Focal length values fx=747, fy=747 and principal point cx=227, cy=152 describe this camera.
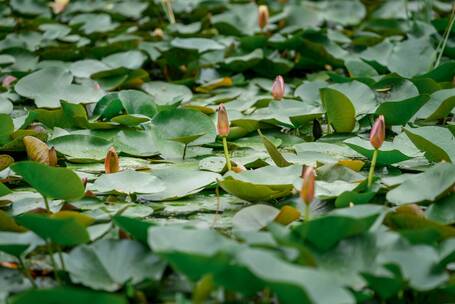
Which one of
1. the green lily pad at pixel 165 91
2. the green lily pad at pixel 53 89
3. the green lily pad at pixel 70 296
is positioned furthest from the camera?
the green lily pad at pixel 165 91

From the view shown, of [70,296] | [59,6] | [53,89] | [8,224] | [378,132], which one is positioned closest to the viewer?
[70,296]

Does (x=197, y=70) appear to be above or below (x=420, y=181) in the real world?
below

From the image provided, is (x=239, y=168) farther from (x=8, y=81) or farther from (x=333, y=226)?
(x=8, y=81)

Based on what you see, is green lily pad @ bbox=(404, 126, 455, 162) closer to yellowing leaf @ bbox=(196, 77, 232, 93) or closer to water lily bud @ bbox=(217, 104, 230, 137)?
water lily bud @ bbox=(217, 104, 230, 137)

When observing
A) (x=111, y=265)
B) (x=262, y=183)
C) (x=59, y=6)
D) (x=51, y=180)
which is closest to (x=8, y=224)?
(x=51, y=180)

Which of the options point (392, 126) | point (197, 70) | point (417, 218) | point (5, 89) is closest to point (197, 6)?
point (197, 70)

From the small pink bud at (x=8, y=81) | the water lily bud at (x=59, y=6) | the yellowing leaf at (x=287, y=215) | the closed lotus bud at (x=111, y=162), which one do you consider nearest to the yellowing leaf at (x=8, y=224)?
the closed lotus bud at (x=111, y=162)

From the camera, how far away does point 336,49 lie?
2.64 metres

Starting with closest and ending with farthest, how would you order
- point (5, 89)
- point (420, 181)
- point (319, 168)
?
point (420, 181), point (319, 168), point (5, 89)

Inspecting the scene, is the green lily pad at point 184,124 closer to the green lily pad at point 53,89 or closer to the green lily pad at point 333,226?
the green lily pad at point 53,89

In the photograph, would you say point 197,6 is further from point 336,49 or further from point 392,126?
point 392,126

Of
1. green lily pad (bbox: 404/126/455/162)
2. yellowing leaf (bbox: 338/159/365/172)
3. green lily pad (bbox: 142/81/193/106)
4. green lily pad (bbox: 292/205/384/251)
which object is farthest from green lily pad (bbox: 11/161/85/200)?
green lily pad (bbox: 142/81/193/106)

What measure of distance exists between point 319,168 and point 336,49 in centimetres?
129

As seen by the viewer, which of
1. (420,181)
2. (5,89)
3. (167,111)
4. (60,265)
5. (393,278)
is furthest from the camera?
(5,89)
